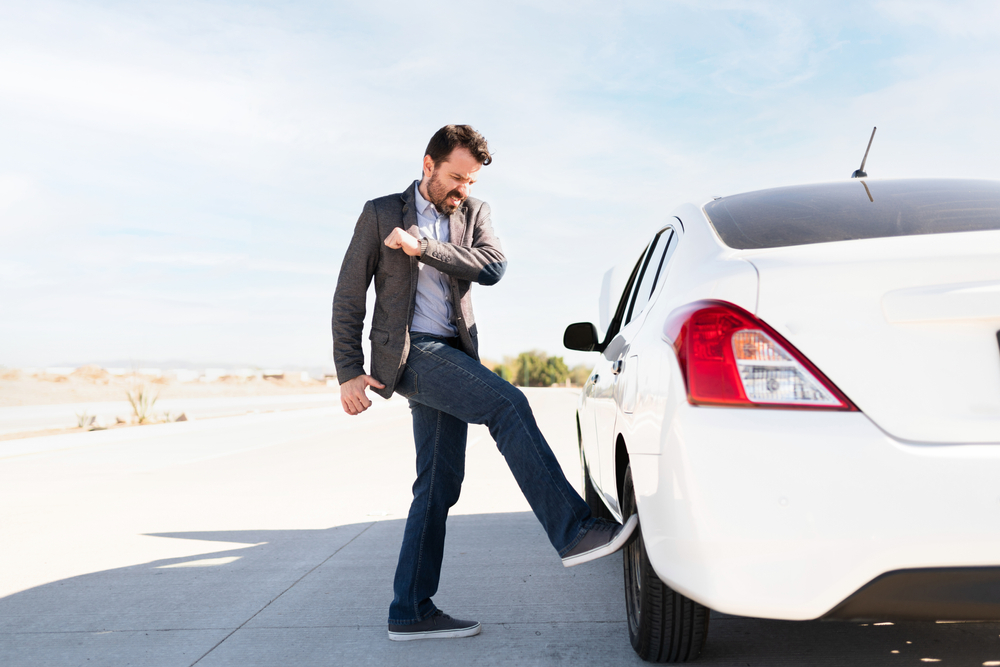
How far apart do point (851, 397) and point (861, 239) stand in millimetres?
536

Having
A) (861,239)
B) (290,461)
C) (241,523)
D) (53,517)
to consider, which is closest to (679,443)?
(861,239)

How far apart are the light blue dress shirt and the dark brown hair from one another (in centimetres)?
24

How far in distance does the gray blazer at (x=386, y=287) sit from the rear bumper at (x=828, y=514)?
1493 mm

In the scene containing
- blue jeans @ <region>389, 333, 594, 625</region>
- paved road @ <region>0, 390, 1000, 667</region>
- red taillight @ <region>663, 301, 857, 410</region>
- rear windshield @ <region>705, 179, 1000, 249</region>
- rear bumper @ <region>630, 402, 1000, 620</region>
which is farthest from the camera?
paved road @ <region>0, 390, 1000, 667</region>

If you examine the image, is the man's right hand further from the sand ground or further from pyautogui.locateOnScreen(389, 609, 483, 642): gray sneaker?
→ the sand ground

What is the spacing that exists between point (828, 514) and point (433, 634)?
1962 mm

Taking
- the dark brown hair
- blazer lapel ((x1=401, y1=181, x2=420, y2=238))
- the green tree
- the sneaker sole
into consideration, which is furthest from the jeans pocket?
the green tree

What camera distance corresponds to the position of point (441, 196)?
132 inches

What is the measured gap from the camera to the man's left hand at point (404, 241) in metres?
3.06

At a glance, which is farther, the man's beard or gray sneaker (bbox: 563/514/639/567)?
the man's beard

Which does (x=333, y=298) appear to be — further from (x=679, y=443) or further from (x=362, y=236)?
(x=679, y=443)

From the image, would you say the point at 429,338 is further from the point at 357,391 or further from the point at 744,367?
the point at 744,367

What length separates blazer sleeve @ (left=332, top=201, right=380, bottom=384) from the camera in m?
3.33

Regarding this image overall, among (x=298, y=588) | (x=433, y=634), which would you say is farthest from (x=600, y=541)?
(x=298, y=588)
